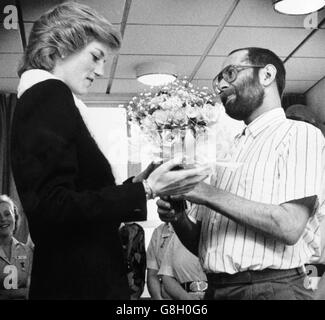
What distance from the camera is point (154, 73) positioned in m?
3.21

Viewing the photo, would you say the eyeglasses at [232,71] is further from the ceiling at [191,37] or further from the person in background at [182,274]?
the ceiling at [191,37]

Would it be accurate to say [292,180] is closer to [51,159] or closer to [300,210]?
[300,210]

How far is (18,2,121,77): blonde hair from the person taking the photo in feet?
2.95

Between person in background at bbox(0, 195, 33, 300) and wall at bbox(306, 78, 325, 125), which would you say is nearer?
person in background at bbox(0, 195, 33, 300)

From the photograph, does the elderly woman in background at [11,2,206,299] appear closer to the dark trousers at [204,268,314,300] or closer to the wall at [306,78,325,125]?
the dark trousers at [204,268,314,300]

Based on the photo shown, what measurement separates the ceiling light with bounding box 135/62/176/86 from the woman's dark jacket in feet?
7.89

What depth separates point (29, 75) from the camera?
882 millimetres

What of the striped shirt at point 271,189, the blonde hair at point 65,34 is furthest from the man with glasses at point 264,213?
the blonde hair at point 65,34

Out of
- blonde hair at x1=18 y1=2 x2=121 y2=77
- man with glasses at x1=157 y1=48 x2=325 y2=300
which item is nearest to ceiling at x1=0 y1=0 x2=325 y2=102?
man with glasses at x1=157 y1=48 x2=325 y2=300

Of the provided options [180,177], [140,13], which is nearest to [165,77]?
[140,13]

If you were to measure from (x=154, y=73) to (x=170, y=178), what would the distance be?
2.41 meters

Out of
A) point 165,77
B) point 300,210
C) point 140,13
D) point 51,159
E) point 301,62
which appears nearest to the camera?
point 51,159

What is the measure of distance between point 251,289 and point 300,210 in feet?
0.59

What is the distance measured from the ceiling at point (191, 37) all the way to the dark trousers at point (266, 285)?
Result: 1503 millimetres
